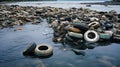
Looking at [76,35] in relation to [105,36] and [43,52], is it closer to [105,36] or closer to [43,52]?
[105,36]

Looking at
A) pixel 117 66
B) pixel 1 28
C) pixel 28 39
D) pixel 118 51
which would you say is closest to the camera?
pixel 117 66

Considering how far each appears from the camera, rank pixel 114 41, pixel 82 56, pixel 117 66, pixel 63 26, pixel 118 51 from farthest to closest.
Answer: pixel 63 26, pixel 114 41, pixel 118 51, pixel 82 56, pixel 117 66

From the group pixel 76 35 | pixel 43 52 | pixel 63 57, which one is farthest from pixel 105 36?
pixel 43 52

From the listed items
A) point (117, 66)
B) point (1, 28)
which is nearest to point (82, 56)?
point (117, 66)

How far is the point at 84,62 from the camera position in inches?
471

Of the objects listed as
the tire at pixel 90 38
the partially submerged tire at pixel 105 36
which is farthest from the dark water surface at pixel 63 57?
the tire at pixel 90 38

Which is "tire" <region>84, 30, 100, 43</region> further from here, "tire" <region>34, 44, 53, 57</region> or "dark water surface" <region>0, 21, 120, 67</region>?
"tire" <region>34, 44, 53, 57</region>

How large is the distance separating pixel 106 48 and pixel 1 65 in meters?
8.29

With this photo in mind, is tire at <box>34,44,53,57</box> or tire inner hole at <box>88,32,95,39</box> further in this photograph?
tire inner hole at <box>88,32,95,39</box>

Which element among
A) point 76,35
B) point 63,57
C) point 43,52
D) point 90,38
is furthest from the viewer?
point 90,38

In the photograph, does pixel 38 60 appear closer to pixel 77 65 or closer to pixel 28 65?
pixel 28 65

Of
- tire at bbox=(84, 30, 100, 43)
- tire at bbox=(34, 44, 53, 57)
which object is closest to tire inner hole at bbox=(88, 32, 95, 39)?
tire at bbox=(84, 30, 100, 43)

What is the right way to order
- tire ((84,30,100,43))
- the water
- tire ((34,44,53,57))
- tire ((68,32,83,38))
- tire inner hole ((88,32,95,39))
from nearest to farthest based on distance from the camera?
the water, tire ((34,44,53,57)), tire ((84,30,100,43)), tire ((68,32,83,38)), tire inner hole ((88,32,95,39))

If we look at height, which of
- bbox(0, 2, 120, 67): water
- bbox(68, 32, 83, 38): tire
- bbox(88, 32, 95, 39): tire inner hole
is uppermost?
bbox(68, 32, 83, 38): tire
